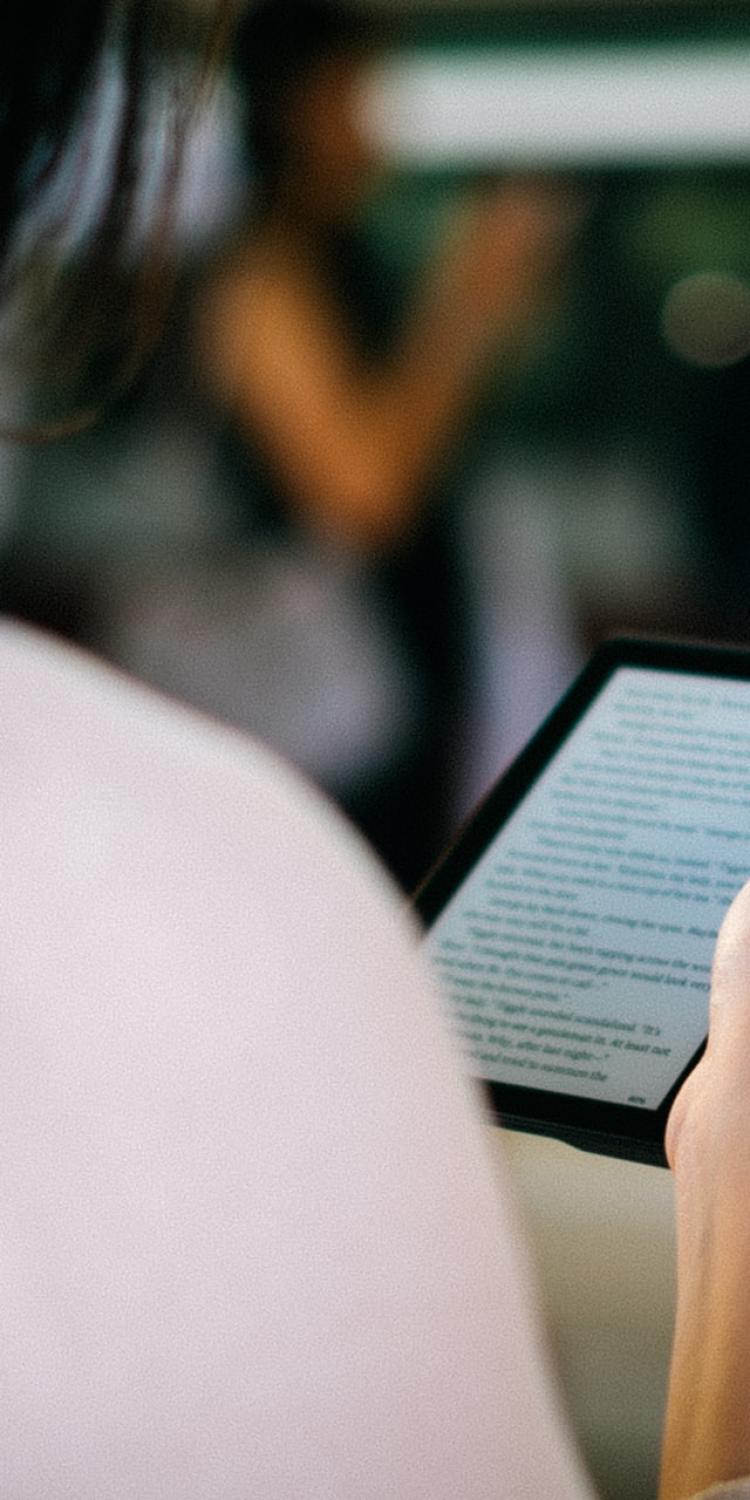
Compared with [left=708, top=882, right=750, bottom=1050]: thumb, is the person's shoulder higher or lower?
higher

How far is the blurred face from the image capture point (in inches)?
74.8

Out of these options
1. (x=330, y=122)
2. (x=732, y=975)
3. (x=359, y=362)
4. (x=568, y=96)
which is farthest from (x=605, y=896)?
(x=568, y=96)

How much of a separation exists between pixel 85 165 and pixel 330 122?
1.46m

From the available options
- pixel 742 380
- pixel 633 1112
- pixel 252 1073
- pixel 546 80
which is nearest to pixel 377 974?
pixel 252 1073

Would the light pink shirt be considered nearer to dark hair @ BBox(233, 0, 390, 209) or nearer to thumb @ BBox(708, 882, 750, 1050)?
thumb @ BBox(708, 882, 750, 1050)

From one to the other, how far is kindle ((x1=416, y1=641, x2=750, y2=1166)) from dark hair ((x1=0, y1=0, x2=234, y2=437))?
26cm

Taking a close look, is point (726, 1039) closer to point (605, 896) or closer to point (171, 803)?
point (605, 896)

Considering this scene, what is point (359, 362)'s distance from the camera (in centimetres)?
238

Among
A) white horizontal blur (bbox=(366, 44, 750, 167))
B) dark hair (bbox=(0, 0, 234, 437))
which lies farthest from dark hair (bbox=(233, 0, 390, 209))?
dark hair (bbox=(0, 0, 234, 437))

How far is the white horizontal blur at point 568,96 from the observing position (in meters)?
2.15

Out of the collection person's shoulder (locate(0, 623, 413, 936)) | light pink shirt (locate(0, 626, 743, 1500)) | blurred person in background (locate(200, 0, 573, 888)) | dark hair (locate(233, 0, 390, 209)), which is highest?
dark hair (locate(233, 0, 390, 209))

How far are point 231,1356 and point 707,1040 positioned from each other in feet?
0.99

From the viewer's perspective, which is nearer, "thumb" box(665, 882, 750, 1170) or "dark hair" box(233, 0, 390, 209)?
"thumb" box(665, 882, 750, 1170)

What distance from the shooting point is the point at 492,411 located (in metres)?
3.57
